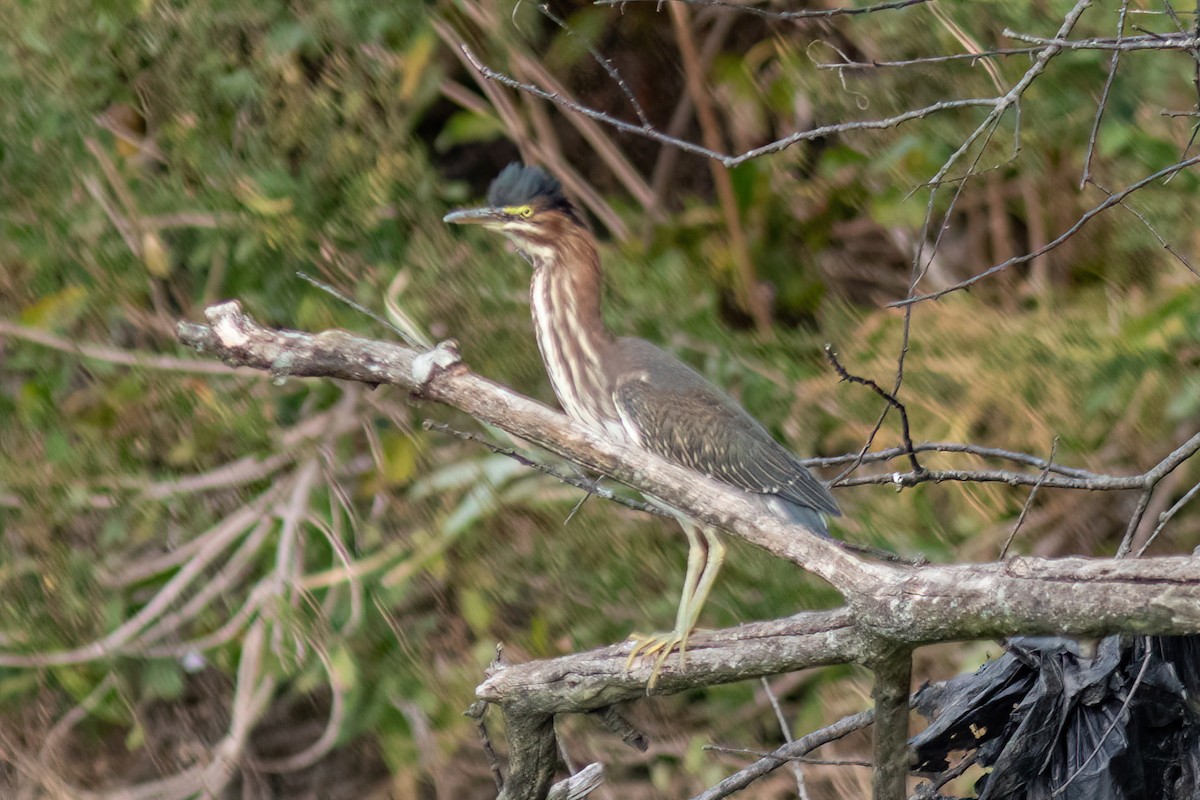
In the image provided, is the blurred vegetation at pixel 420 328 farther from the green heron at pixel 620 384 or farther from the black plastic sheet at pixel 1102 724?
the black plastic sheet at pixel 1102 724

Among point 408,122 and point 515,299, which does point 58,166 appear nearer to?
point 408,122

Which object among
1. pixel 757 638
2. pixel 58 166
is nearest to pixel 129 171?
pixel 58 166

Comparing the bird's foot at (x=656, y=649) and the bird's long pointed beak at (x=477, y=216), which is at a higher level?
the bird's long pointed beak at (x=477, y=216)

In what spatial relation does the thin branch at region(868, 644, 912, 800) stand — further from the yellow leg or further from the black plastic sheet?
the yellow leg

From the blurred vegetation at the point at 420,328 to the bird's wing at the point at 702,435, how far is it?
79 cm

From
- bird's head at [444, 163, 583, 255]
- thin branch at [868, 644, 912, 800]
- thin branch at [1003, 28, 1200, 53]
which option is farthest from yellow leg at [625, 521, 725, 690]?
thin branch at [1003, 28, 1200, 53]

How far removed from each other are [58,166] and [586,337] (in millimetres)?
2061

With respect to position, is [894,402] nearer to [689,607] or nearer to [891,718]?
[891,718]

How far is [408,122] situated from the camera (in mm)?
3857

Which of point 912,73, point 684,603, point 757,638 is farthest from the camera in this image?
point 912,73

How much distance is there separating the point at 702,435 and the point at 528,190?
0.52 meters

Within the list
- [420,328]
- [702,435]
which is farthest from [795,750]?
[420,328]

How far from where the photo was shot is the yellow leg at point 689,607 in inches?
69.4

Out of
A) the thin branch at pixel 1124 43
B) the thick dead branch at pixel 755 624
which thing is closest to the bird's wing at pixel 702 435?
the thick dead branch at pixel 755 624
